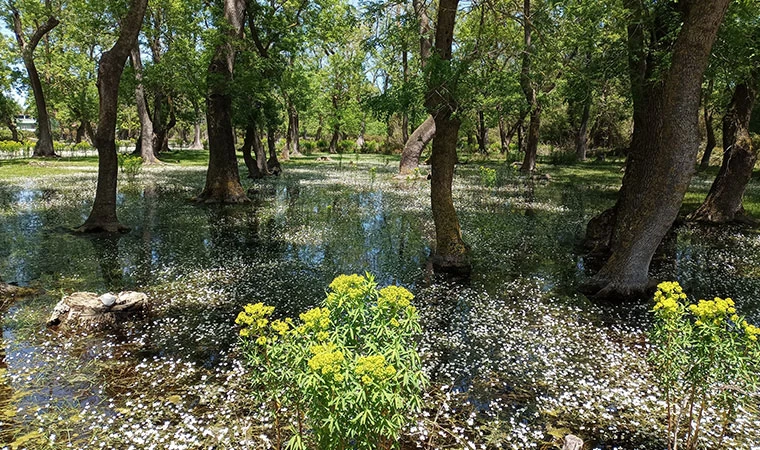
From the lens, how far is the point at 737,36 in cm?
Answer: 994

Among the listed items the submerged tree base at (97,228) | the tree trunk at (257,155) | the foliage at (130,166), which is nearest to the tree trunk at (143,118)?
the foliage at (130,166)

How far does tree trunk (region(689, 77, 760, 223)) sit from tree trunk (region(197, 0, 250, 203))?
62.5 feet

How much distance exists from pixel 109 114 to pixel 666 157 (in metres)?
13.8

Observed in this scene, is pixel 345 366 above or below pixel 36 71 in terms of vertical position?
below

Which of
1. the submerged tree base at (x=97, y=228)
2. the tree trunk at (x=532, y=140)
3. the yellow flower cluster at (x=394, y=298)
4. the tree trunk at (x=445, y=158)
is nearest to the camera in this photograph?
the yellow flower cluster at (x=394, y=298)

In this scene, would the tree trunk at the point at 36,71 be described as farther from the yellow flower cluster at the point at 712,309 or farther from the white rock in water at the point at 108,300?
the yellow flower cluster at the point at 712,309

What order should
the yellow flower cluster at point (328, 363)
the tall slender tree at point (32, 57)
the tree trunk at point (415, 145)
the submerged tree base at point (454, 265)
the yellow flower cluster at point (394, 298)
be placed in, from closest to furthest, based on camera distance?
the yellow flower cluster at point (328, 363) → the yellow flower cluster at point (394, 298) → the submerged tree base at point (454, 265) → the tree trunk at point (415, 145) → the tall slender tree at point (32, 57)

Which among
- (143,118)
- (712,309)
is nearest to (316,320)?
(712,309)

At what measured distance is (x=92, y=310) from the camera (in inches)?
283

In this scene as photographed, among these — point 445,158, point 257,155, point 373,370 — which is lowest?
point 373,370

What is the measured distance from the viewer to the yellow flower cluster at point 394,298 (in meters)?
3.63

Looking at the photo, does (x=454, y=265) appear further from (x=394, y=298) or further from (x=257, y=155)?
(x=257, y=155)

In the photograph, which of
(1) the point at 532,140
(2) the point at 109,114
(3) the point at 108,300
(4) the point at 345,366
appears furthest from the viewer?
(1) the point at 532,140

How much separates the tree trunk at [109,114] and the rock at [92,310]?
6.35 metres
